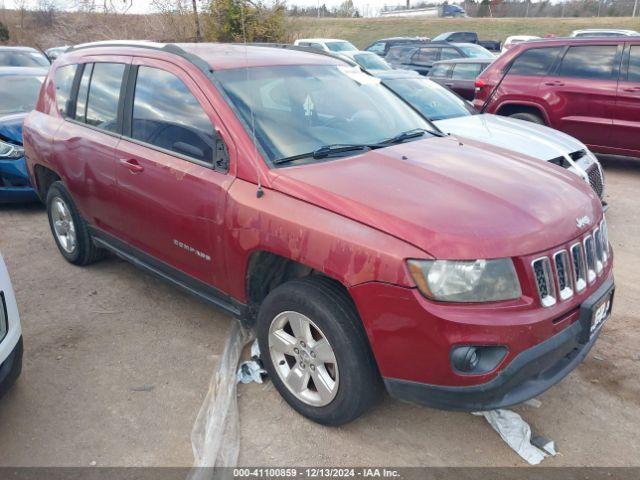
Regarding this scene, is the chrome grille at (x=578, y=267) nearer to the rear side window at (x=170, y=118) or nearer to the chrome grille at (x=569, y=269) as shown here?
the chrome grille at (x=569, y=269)

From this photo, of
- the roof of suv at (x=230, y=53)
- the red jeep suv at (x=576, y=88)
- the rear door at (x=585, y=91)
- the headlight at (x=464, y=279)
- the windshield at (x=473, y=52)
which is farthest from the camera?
the windshield at (x=473, y=52)

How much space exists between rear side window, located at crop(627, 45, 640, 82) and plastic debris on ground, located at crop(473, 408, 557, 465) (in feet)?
19.3

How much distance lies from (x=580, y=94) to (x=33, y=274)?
687 cm

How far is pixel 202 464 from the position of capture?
263 cm

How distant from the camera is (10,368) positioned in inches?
110

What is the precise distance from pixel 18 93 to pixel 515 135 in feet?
20.6

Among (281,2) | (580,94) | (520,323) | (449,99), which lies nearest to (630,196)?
(580,94)

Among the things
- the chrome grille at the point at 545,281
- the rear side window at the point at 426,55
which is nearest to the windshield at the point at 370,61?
the rear side window at the point at 426,55

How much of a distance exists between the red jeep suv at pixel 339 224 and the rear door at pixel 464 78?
7.22 metres

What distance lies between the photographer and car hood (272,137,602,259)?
7.84 feet

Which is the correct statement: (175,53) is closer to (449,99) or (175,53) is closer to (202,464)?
(202,464)

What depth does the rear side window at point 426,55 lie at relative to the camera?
53.6 ft

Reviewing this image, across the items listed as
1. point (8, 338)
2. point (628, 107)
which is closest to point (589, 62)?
point (628, 107)

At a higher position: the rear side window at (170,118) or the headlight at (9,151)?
the rear side window at (170,118)
